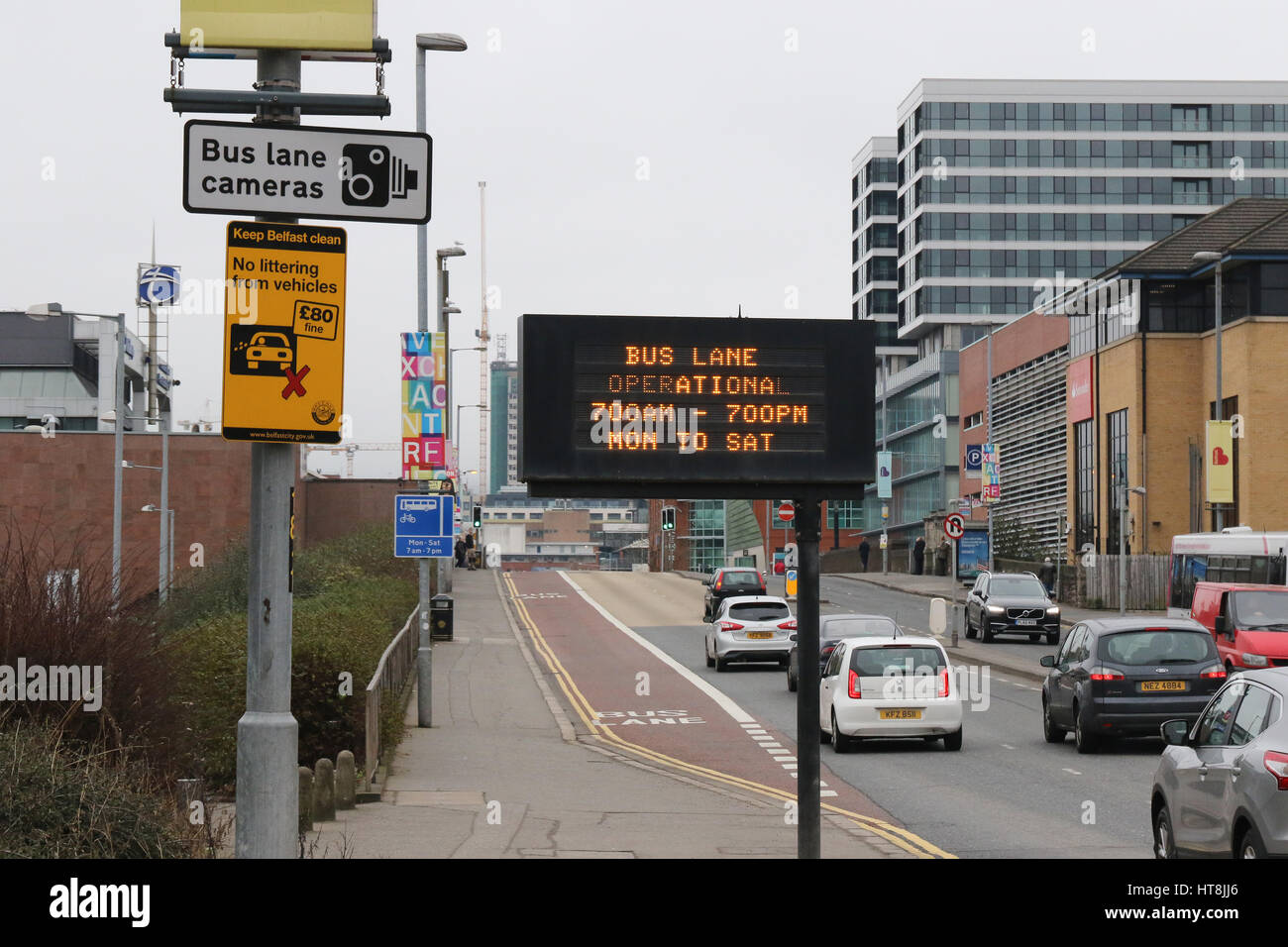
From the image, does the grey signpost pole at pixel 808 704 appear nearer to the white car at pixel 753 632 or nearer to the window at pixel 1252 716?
the window at pixel 1252 716

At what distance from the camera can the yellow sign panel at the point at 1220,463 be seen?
158 ft

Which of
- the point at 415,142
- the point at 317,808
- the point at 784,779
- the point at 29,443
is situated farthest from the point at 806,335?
the point at 29,443

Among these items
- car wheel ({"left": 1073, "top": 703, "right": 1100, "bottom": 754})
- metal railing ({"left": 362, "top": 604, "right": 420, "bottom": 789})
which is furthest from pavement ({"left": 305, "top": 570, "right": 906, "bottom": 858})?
car wheel ({"left": 1073, "top": 703, "right": 1100, "bottom": 754})

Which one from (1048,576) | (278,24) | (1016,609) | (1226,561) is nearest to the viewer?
(278,24)

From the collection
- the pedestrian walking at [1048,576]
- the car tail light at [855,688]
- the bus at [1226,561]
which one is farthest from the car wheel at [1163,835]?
the pedestrian walking at [1048,576]

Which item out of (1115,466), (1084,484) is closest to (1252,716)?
(1115,466)

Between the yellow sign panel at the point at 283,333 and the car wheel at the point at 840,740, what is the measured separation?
637 inches

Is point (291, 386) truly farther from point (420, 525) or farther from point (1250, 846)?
point (420, 525)

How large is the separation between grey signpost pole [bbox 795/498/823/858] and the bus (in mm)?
23859

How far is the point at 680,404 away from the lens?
10.2 metres

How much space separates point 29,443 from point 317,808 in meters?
52.8

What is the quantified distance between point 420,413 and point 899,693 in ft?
27.7

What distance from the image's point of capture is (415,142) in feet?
22.0

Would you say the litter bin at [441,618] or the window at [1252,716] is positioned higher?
the window at [1252,716]
